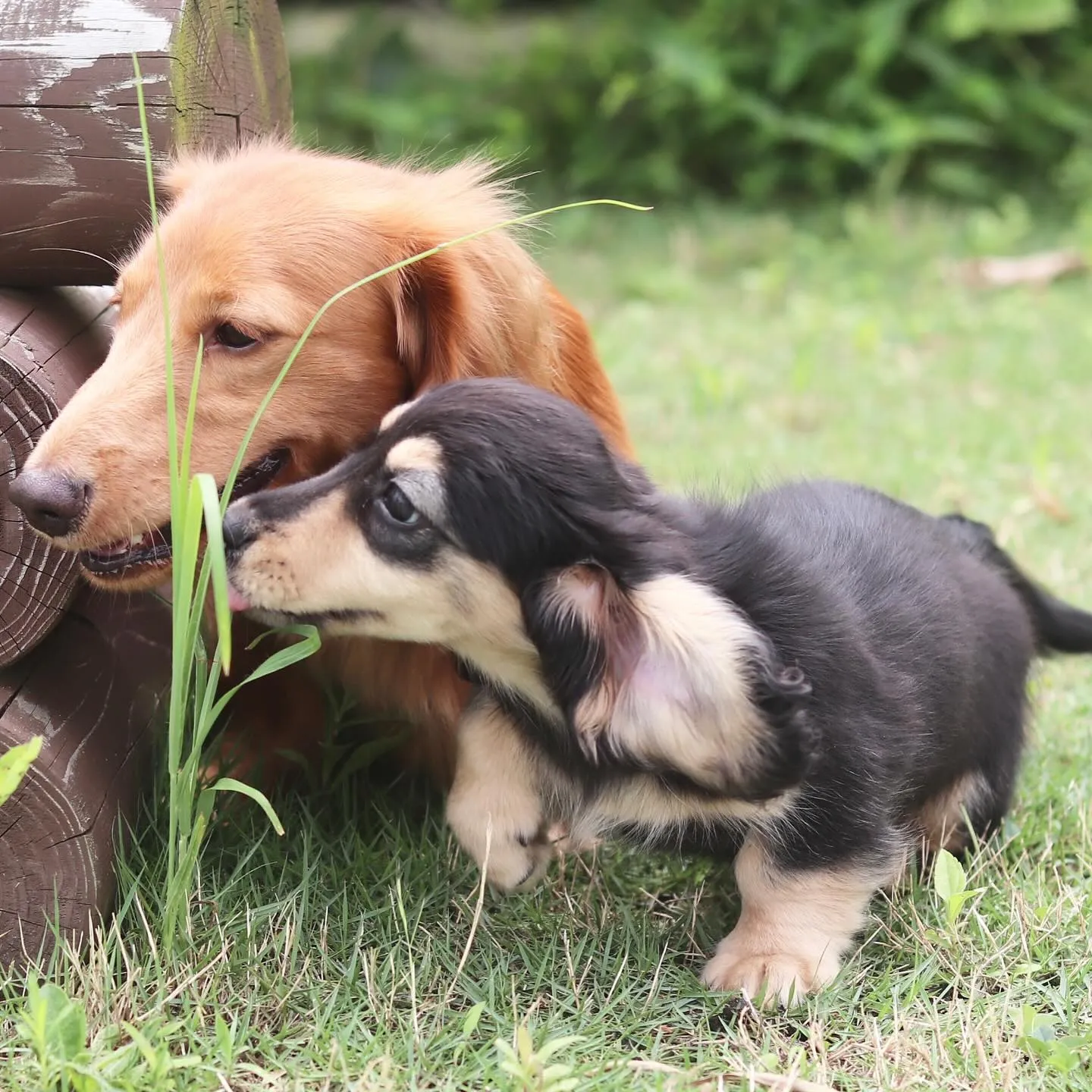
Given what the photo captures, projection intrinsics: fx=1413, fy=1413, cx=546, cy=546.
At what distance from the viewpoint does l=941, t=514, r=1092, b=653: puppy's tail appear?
3.25m

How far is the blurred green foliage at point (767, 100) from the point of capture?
815 centimetres

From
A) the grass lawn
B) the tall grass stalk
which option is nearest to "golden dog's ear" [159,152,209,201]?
the tall grass stalk

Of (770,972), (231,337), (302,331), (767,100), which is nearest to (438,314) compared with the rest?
(302,331)

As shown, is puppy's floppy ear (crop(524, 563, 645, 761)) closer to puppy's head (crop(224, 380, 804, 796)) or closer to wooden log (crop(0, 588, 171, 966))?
puppy's head (crop(224, 380, 804, 796))

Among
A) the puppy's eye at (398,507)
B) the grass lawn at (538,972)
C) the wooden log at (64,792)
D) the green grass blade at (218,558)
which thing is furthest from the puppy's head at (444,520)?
the grass lawn at (538,972)

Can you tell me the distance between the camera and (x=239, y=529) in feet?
7.50

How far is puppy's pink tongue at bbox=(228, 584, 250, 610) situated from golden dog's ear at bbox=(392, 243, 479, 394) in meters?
0.53

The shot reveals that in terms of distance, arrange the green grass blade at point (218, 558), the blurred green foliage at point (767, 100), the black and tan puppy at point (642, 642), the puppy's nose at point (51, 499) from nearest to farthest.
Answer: the green grass blade at point (218, 558) < the black and tan puppy at point (642, 642) < the puppy's nose at point (51, 499) < the blurred green foliage at point (767, 100)

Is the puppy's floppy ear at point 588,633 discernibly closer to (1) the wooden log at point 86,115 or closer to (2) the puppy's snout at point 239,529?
(2) the puppy's snout at point 239,529

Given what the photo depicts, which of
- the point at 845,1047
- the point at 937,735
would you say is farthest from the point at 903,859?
the point at 845,1047

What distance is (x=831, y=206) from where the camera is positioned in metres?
8.26

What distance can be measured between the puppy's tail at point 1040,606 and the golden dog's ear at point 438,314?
131 cm

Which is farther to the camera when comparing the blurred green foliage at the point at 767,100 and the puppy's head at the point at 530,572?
the blurred green foliage at the point at 767,100

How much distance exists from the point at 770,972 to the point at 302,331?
1.36 metres
